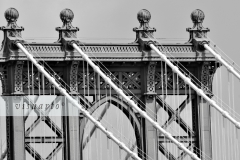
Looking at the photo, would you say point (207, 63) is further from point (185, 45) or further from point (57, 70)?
point (57, 70)

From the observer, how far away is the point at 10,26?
96875 millimetres

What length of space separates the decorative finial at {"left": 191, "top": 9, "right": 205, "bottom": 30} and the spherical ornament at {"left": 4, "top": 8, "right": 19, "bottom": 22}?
9.25 metres

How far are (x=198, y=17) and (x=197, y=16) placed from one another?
7cm

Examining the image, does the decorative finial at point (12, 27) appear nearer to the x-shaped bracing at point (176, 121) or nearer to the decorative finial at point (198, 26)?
the x-shaped bracing at point (176, 121)

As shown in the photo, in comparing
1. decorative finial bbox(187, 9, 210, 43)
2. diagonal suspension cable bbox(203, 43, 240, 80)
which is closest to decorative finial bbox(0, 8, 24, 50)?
decorative finial bbox(187, 9, 210, 43)

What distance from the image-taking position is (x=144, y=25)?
9919 cm

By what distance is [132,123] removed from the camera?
3898 inches

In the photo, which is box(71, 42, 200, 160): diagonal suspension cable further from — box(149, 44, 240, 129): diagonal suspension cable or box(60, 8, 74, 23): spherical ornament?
box(149, 44, 240, 129): diagonal suspension cable

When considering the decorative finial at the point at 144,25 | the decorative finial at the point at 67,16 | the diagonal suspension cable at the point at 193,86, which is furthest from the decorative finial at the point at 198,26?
the decorative finial at the point at 67,16

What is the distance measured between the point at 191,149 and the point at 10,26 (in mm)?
11071

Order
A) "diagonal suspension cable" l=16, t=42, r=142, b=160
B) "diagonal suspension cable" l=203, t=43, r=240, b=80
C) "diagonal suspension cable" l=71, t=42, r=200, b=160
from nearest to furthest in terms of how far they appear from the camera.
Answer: "diagonal suspension cable" l=16, t=42, r=142, b=160
"diagonal suspension cable" l=71, t=42, r=200, b=160
"diagonal suspension cable" l=203, t=43, r=240, b=80

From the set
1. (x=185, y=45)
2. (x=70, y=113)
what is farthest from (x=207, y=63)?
(x=70, y=113)

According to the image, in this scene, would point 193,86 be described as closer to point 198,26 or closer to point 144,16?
point 198,26

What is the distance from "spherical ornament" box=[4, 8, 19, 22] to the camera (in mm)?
96688
